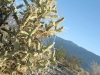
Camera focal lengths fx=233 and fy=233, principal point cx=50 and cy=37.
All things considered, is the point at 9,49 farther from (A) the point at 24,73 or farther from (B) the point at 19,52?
(A) the point at 24,73

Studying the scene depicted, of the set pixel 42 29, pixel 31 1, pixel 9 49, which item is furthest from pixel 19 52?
pixel 31 1

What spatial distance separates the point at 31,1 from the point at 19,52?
102cm

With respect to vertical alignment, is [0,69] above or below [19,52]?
below

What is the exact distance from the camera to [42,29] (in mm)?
4641

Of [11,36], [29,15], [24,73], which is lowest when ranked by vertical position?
[24,73]

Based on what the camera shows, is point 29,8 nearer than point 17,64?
No

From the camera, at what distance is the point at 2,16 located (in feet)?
15.0

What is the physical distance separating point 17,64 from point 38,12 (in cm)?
106

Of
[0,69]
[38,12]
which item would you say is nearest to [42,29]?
[38,12]

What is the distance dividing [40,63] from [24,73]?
0.50 metres

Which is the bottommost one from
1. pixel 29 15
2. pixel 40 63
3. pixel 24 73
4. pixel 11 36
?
pixel 24 73

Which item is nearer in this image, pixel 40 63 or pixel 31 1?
pixel 40 63

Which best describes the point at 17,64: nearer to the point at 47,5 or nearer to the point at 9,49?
the point at 9,49

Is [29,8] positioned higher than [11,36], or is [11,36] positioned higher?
[29,8]
